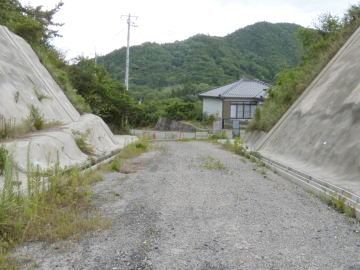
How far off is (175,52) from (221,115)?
3104cm

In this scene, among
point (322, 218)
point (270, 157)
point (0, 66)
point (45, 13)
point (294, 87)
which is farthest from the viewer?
point (45, 13)

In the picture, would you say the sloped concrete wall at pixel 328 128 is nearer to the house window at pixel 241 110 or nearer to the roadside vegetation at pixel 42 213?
the roadside vegetation at pixel 42 213

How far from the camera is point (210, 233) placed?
530cm

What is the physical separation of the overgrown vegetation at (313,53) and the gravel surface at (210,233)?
29.6 feet

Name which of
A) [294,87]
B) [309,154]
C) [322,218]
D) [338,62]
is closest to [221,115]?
[294,87]

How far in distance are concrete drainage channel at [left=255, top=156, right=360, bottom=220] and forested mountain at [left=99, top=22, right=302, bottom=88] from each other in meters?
54.9

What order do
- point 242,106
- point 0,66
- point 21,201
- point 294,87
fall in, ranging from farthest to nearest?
point 242,106 < point 294,87 < point 0,66 < point 21,201

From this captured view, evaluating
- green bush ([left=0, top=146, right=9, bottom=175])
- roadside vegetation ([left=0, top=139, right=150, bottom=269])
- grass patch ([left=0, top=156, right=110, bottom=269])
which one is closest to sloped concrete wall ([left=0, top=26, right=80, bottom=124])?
green bush ([left=0, top=146, right=9, bottom=175])

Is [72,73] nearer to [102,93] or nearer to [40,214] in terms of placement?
[102,93]

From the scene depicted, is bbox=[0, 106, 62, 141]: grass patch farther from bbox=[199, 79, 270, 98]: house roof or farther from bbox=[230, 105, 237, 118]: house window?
bbox=[230, 105, 237, 118]: house window

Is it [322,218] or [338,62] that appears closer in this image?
[322,218]

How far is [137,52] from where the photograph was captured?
2985 inches

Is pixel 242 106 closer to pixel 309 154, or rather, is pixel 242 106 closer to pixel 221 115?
pixel 221 115

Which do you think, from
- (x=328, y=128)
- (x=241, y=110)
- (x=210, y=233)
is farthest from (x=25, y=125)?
(x=241, y=110)
